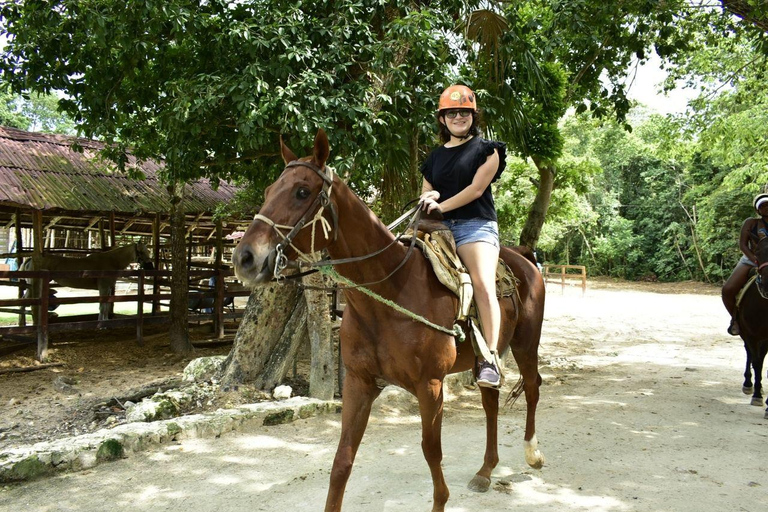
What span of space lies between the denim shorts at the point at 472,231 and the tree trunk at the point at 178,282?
26.8 feet

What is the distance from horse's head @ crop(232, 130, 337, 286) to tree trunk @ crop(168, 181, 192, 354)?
855cm

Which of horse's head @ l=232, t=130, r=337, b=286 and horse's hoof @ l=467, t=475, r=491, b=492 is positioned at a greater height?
horse's head @ l=232, t=130, r=337, b=286

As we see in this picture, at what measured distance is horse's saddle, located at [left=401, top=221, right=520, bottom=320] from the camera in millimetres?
3795

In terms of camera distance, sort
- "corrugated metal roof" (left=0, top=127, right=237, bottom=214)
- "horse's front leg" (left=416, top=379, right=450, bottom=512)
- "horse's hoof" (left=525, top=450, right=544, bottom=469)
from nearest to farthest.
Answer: "horse's front leg" (left=416, top=379, right=450, bottom=512) < "horse's hoof" (left=525, top=450, right=544, bottom=469) < "corrugated metal roof" (left=0, top=127, right=237, bottom=214)

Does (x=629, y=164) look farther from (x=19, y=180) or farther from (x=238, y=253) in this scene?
(x=238, y=253)

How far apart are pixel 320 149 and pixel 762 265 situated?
6.23 meters

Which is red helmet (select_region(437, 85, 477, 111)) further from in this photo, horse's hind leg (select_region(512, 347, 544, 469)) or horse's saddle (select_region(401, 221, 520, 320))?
horse's hind leg (select_region(512, 347, 544, 469))

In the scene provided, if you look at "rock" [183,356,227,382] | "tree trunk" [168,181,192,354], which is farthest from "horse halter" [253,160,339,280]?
"tree trunk" [168,181,192,354]

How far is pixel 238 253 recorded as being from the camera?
2805 millimetres

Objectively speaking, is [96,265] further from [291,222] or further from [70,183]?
[291,222]

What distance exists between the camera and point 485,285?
396 centimetres

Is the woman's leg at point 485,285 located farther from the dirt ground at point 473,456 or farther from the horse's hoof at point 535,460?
the horse's hoof at point 535,460

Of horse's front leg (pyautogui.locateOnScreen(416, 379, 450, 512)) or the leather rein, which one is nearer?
the leather rein

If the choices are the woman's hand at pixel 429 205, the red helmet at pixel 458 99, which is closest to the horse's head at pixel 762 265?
the red helmet at pixel 458 99
